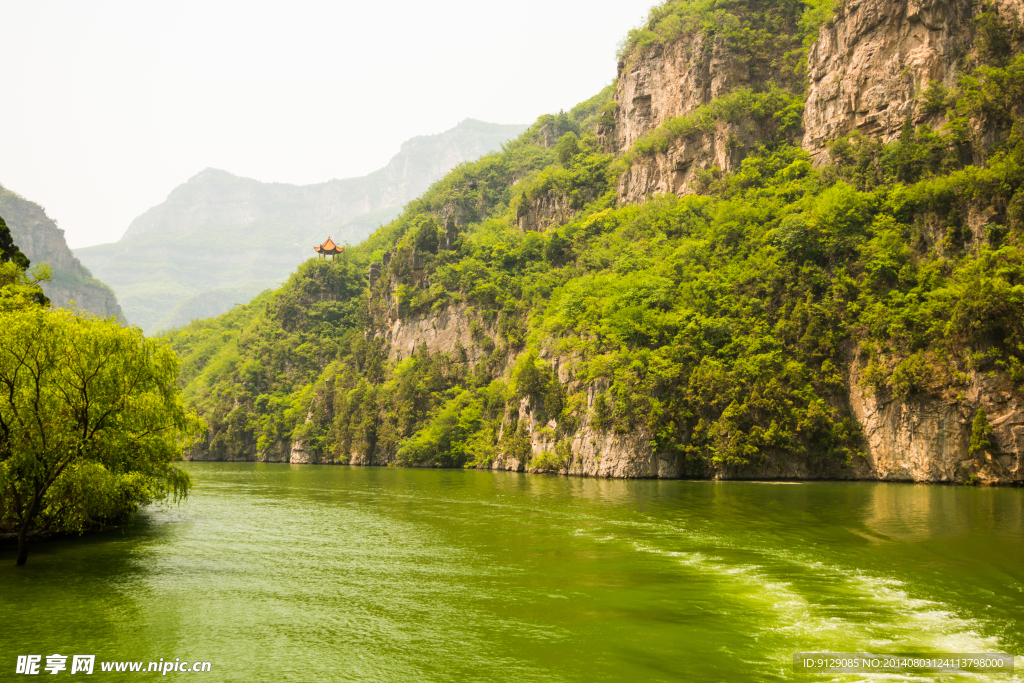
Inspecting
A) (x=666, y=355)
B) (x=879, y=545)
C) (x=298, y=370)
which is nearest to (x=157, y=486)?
(x=879, y=545)

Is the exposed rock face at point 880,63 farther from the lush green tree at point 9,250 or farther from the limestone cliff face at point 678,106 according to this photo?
the lush green tree at point 9,250

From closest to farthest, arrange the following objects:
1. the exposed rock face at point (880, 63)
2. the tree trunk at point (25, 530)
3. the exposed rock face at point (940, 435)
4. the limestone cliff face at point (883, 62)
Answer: the tree trunk at point (25, 530)
the exposed rock face at point (940, 435)
the limestone cliff face at point (883, 62)
the exposed rock face at point (880, 63)

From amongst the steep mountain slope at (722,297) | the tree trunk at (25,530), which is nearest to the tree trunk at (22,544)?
the tree trunk at (25,530)

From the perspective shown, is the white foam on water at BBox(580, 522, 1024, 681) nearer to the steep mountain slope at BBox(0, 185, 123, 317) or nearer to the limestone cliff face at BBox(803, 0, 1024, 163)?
the limestone cliff face at BBox(803, 0, 1024, 163)

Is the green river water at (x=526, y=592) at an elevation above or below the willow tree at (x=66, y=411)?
below

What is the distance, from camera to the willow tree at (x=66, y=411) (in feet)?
55.5

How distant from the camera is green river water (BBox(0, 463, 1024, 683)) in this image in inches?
466

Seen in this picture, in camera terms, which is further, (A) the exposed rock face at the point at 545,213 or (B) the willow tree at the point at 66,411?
(A) the exposed rock face at the point at 545,213

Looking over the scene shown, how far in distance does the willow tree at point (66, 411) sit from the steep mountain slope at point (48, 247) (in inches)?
6273

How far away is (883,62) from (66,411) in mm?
72742

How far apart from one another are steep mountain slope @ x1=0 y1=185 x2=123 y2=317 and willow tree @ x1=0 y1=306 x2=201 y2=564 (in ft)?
523

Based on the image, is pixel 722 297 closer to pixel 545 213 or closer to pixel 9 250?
pixel 545 213

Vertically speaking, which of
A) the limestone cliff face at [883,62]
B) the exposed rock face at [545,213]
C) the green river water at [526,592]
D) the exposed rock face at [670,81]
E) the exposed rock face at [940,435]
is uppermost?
the exposed rock face at [670,81]

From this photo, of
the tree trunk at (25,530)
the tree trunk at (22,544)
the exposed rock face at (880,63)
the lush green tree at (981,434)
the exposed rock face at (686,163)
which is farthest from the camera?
the exposed rock face at (686,163)
